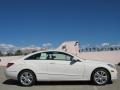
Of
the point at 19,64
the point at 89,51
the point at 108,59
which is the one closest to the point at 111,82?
the point at 19,64

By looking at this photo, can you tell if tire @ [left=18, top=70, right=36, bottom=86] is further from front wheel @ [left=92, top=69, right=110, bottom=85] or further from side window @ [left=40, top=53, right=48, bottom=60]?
front wheel @ [left=92, top=69, right=110, bottom=85]

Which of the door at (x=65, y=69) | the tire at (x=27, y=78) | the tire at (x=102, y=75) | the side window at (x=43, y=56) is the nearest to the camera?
the tire at (x=102, y=75)

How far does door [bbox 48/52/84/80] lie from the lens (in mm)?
12141

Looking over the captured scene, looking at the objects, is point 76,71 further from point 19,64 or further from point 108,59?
point 108,59

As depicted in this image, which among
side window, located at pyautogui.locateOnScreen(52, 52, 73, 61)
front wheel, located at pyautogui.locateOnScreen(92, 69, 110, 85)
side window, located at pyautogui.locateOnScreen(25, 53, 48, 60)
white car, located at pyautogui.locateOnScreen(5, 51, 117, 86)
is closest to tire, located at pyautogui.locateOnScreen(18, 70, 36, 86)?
white car, located at pyautogui.locateOnScreen(5, 51, 117, 86)

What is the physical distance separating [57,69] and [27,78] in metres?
1.33

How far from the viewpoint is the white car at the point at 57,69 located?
39.5ft

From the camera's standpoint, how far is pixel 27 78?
1236 cm

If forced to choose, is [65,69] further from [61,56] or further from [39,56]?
[39,56]

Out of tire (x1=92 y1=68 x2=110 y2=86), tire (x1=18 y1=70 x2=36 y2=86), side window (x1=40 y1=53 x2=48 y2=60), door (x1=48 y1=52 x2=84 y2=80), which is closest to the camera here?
tire (x1=92 y1=68 x2=110 y2=86)

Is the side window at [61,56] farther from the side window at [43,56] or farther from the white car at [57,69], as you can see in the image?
the side window at [43,56]

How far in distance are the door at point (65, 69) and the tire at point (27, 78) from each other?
0.72 metres

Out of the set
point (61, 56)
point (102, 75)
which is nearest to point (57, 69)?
point (61, 56)

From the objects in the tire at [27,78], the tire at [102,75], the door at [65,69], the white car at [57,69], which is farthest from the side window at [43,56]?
the tire at [102,75]
